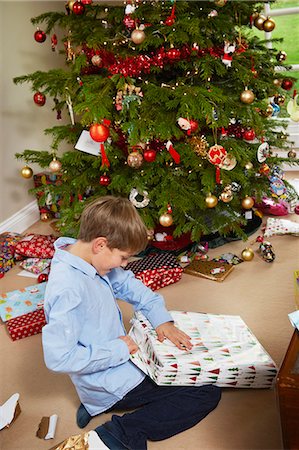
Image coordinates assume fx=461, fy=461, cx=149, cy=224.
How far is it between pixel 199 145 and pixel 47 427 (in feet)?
4.47

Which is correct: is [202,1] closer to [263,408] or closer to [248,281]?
[248,281]

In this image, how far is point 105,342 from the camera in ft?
4.30

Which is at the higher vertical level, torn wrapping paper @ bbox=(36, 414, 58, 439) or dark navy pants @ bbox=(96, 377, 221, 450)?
dark navy pants @ bbox=(96, 377, 221, 450)

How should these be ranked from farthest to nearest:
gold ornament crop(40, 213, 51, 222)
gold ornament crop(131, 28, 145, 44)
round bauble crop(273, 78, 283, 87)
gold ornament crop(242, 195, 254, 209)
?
gold ornament crop(40, 213, 51, 222), round bauble crop(273, 78, 283, 87), gold ornament crop(242, 195, 254, 209), gold ornament crop(131, 28, 145, 44)

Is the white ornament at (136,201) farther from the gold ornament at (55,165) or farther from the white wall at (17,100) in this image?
the white wall at (17,100)

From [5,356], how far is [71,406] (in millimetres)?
399

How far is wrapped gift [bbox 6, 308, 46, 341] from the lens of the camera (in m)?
1.80

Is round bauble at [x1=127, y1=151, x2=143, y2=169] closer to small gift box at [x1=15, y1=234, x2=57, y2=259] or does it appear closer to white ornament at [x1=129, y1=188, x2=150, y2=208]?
white ornament at [x1=129, y1=188, x2=150, y2=208]

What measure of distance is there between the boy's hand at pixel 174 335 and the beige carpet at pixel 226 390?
0.22 meters

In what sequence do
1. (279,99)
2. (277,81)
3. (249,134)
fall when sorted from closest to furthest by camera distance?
(249,134), (277,81), (279,99)

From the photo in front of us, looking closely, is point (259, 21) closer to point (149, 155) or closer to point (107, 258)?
point (149, 155)

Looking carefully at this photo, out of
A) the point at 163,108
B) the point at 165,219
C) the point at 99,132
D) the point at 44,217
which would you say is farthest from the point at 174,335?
the point at 44,217

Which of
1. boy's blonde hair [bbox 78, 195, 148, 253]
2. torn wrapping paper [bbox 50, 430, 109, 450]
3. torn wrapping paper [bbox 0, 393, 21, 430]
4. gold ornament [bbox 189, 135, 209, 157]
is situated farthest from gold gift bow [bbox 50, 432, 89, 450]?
gold ornament [bbox 189, 135, 209, 157]

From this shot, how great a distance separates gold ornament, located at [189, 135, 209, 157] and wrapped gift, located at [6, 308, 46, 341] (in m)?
1.01
